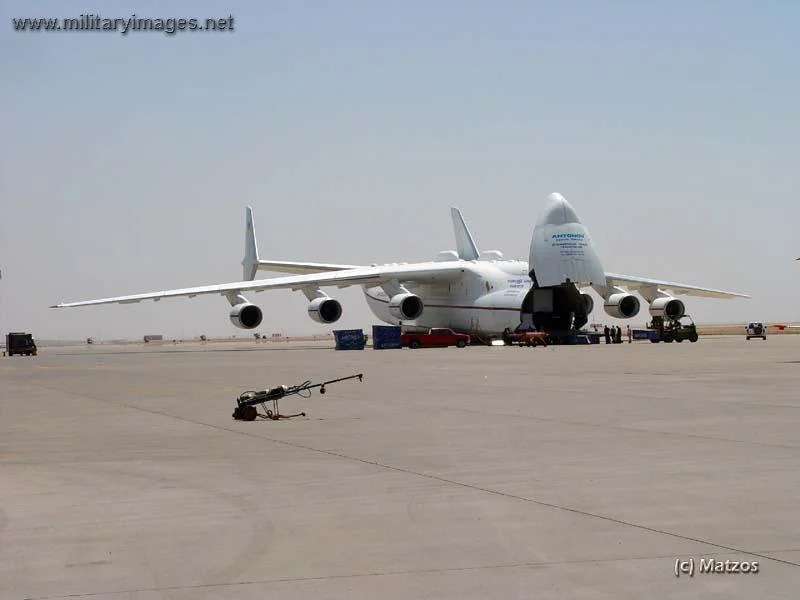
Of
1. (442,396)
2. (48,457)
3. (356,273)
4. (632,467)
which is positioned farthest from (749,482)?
(356,273)

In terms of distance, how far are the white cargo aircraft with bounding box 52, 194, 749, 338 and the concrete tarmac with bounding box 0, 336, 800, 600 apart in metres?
35.4

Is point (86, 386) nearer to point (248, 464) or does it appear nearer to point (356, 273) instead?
point (248, 464)

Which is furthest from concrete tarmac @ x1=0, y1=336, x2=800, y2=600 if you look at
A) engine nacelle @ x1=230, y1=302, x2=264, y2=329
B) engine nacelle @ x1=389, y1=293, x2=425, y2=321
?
engine nacelle @ x1=389, y1=293, x2=425, y2=321

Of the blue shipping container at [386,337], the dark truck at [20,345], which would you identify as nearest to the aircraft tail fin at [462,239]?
the blue shipping container at [386,337]

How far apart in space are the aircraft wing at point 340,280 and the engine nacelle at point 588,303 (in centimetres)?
689

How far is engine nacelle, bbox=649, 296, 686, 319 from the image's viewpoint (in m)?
62.4

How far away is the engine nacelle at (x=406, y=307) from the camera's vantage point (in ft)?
193

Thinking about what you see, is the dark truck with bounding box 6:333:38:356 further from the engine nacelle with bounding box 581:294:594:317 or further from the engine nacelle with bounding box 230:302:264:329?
the engine nacelle with bounding box 581:294:594:317

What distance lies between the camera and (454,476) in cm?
1002

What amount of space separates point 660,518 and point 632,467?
266 centimetres

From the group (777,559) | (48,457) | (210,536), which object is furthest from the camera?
(48,457)

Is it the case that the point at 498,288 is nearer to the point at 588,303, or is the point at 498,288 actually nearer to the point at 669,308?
the point at 588,303

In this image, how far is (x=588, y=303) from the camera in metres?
60.4

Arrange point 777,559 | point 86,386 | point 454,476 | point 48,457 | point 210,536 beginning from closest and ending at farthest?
1. point 777,559
2. point 210,536
3. point 454,476
4. point 48,457
5. point 86,386
